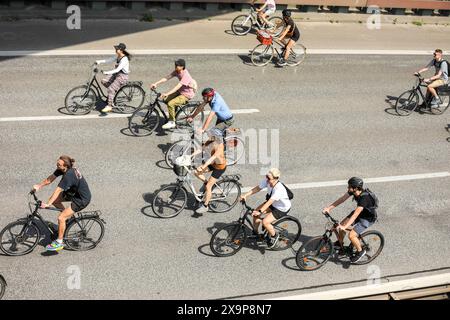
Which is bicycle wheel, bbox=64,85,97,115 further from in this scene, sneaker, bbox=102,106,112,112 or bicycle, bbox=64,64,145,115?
sneaker, bbox=102,106,112,112

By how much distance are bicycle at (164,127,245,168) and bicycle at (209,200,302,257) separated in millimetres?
2743

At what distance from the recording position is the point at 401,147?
591 inches

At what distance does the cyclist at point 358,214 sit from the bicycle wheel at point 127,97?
22.7 feet

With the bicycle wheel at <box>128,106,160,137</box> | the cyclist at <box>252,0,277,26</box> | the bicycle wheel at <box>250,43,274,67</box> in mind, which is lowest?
the bicycle wheel at <box>128,106,160,137</box>

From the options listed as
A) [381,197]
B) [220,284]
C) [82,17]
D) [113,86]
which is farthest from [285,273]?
[82,17]

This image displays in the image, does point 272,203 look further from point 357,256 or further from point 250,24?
point 250,24

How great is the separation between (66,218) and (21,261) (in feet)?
3.58

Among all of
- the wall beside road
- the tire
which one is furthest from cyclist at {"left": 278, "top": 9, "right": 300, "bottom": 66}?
the tire

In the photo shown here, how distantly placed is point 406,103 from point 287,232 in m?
8.11

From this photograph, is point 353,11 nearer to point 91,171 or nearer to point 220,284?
point 91,171

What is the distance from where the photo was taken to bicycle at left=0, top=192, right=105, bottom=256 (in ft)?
32.0

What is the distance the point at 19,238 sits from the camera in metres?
9.83

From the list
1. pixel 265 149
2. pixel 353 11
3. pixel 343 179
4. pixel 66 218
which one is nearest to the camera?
pixel 66 218

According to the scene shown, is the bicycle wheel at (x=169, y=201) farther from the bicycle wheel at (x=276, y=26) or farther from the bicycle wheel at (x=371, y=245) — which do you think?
the bicycle wheel at (x=276, y=26)
